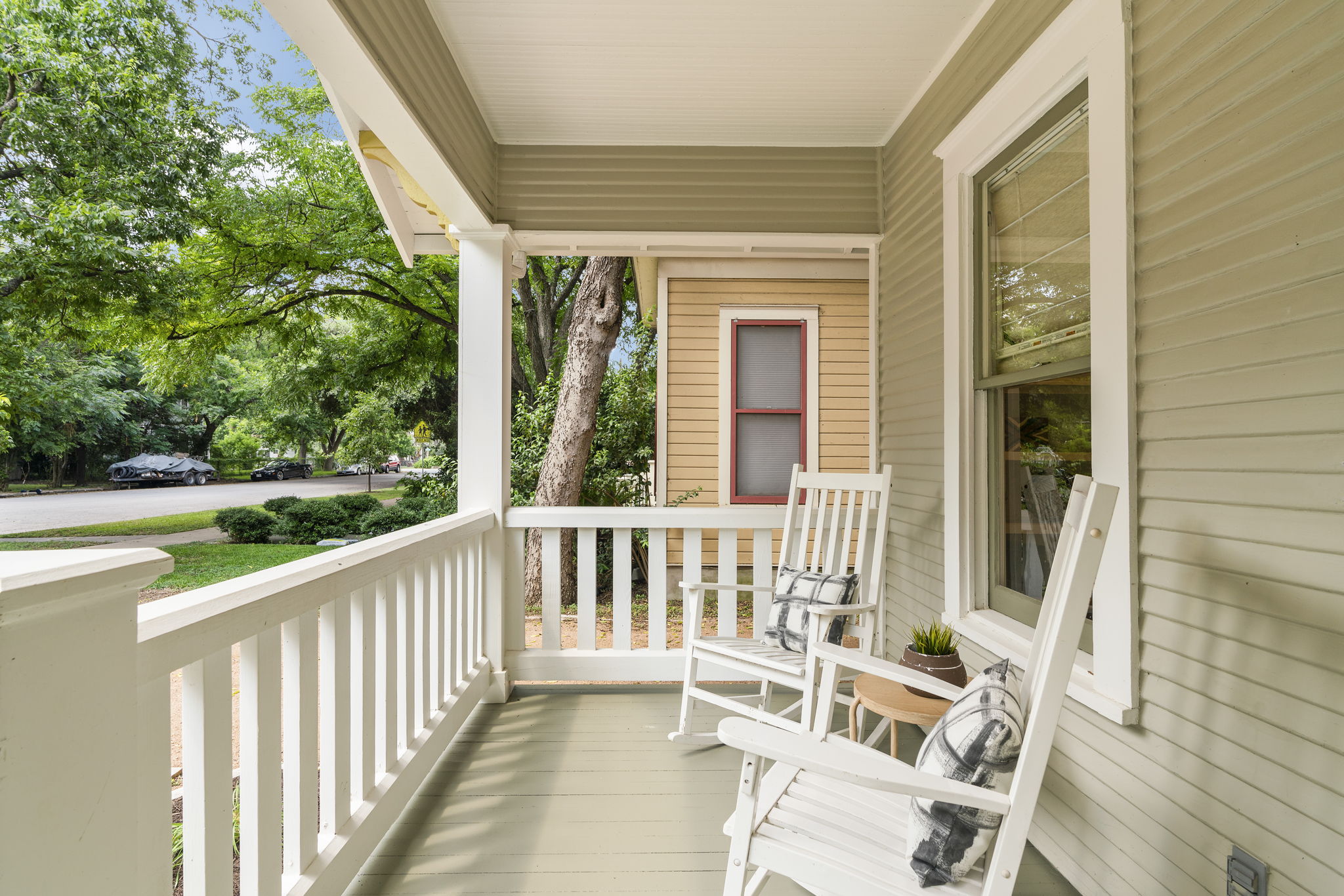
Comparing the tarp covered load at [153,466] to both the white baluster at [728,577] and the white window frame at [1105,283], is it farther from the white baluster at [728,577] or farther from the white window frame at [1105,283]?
the white window frame at [1105,283]

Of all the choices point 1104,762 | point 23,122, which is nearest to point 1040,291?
point 1104,762

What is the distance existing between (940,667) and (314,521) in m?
6.90

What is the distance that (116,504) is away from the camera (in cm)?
372

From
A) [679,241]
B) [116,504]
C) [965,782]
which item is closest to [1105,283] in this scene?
[965,782]

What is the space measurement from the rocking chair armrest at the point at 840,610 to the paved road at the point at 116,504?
11.8 feet

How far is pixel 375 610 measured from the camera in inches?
79.0

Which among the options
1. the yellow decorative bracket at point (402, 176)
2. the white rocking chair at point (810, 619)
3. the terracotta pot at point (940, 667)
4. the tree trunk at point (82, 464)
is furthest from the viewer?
the tree trunk at point (82, 464)

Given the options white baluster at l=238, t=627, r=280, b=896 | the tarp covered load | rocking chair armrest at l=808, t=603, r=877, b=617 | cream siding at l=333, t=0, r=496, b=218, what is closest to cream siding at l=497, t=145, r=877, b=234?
cream siding at l=333, t=0, r=496, b=218

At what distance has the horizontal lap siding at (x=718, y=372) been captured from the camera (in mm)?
5336

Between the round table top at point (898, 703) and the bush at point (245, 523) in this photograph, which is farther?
the bush at point (245, 523)

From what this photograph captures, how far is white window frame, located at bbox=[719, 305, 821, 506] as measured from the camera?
5.28 metres

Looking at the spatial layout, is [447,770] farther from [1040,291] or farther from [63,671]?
[1040,291]

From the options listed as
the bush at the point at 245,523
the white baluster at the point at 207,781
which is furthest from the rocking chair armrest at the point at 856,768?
the bush at the point at 245,523

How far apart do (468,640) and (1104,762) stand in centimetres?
241
